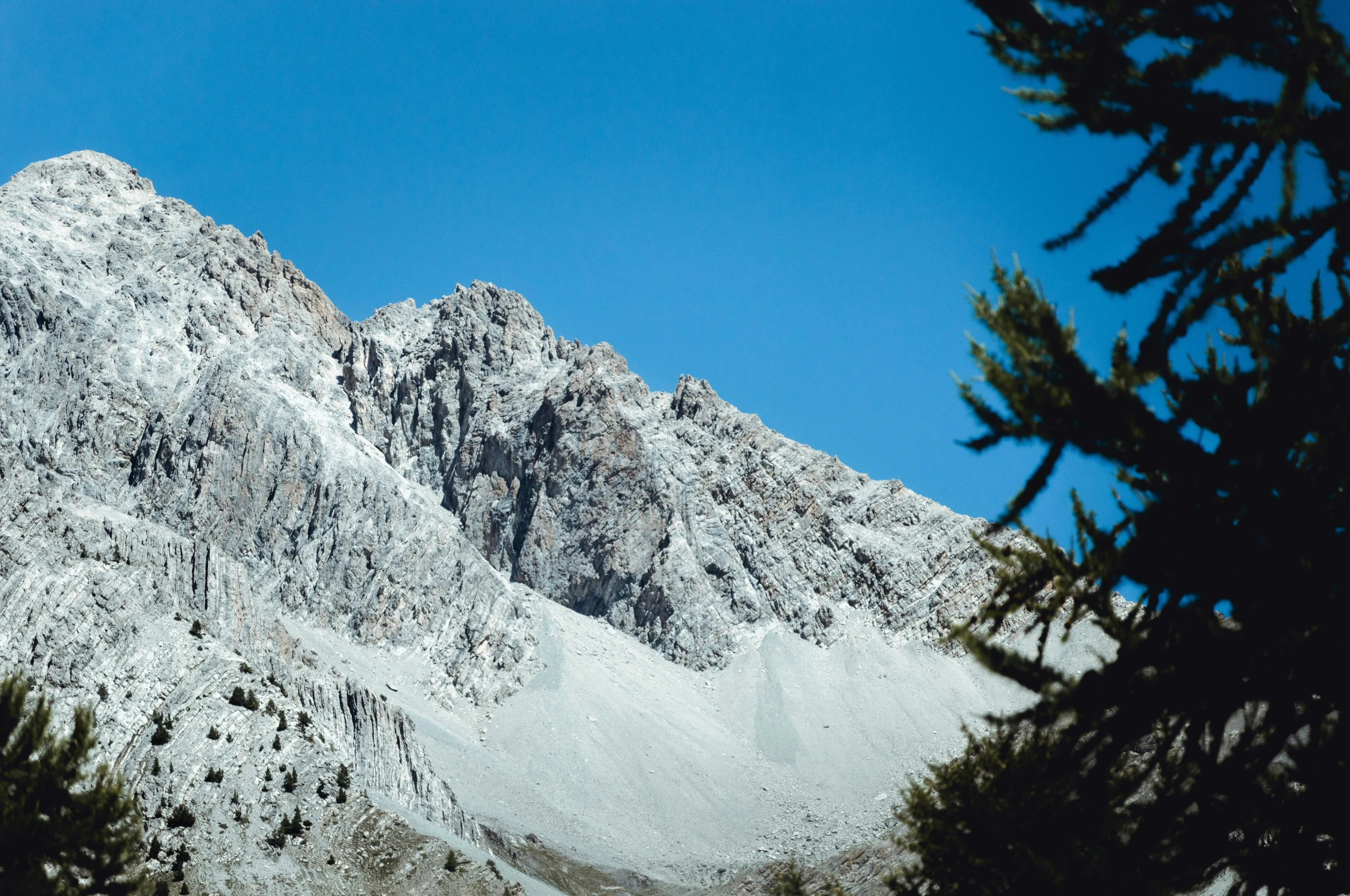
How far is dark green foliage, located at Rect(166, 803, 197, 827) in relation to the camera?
83.5ft

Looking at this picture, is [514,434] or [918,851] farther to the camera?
[514,434]

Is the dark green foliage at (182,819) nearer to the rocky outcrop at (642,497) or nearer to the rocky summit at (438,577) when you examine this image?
the rocky summit at (438,577)

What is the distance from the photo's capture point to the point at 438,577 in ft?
345

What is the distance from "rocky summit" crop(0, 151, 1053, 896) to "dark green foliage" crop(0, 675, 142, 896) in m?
10.9

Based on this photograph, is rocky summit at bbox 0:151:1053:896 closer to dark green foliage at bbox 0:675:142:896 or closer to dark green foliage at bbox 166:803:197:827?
dark green foliage at bbox 166:803:197:827

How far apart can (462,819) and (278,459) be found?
63924 mm

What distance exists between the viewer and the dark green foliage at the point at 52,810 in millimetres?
14141

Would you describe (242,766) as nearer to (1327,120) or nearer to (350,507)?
(1327,120)

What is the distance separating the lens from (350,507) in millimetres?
106375

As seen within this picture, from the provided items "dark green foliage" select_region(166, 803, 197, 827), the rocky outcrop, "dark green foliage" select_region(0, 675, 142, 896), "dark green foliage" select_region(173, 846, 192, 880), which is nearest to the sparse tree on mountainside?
"dark green foliage" select_region(0, 675, 142, 896)

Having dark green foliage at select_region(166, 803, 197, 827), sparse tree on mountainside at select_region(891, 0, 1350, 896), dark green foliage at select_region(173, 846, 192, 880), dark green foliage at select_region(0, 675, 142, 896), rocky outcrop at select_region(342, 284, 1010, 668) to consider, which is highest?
rocky outcrop at select_region(342, 284, 1010, 668)

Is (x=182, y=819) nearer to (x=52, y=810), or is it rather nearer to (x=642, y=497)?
(x=52, y=810)

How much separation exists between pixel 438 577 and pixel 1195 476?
10486 centimetres

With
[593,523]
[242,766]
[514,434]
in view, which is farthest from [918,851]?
[514,434]
